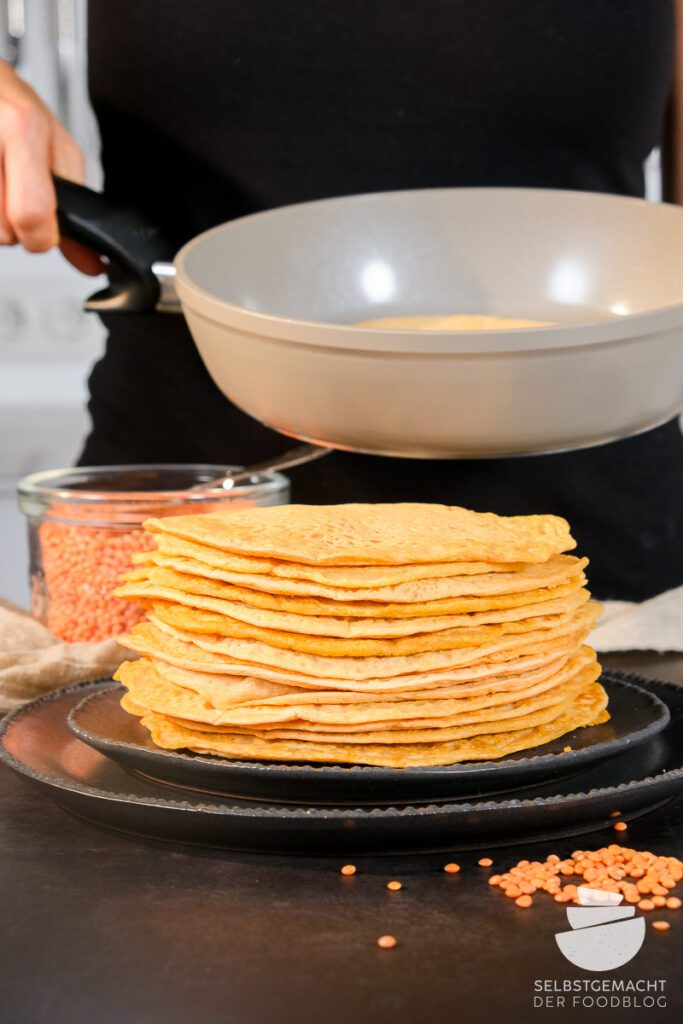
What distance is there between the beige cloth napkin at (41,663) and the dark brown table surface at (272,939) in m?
0.24

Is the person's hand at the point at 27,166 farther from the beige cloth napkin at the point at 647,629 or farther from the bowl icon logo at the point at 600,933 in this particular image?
the bowl icon logo at the point at 600,933

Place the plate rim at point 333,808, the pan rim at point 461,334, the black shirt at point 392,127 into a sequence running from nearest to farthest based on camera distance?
the plate rim at point 333,808, the pan rim at point 461,334, the black shirt at point 392,127

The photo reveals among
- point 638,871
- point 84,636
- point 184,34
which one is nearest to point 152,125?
point 184,34

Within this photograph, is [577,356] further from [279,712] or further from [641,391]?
[279,712]

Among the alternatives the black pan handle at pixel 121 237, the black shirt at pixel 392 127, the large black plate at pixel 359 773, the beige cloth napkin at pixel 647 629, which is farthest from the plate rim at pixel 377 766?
the black shirt at pixel 392 127

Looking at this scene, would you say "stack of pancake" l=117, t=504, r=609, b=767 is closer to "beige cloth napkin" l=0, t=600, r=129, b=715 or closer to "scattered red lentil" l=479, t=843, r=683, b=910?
"scattered red lentil" l=479, t=843, r=683, b=910

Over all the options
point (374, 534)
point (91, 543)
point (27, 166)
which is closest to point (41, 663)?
point (91, 543)

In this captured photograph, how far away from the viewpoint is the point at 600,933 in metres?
0.51

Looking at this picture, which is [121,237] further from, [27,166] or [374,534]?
[374,534]

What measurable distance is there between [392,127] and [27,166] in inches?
13.6

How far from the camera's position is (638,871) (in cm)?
57

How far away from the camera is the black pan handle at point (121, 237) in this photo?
104 centimetres

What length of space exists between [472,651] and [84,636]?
1.33 ft

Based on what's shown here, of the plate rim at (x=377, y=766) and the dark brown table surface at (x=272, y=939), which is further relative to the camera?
the plate rim at (x=377, y=766)
